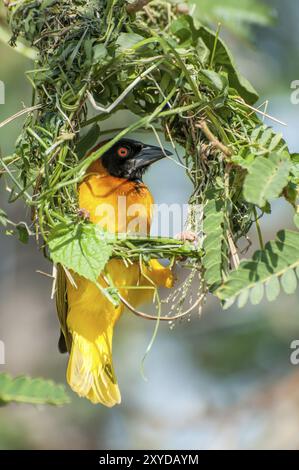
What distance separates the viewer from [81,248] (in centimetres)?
298

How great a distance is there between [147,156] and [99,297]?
2.44 feet

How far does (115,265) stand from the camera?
3.45 m

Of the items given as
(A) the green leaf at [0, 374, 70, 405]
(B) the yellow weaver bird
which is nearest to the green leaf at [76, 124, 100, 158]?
(B) the yellow weaver bird

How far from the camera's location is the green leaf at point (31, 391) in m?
1.82

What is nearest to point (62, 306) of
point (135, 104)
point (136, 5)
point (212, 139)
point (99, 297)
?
point (99, 297)

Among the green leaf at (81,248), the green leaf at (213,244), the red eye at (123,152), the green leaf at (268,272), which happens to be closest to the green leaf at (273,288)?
the green leaf at (268,272)

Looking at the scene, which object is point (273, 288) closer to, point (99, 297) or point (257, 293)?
point (257, 293)

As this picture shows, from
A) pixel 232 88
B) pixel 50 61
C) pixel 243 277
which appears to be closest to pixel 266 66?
pixel 232 88

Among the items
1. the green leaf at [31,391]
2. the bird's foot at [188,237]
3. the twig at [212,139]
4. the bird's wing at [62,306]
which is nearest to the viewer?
the green leaf at [31,391]

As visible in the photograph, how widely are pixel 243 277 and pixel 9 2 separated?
174cm

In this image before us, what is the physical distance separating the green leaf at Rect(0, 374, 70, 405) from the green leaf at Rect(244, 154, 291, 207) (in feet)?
2.81

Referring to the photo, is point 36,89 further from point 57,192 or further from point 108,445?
point 108,445

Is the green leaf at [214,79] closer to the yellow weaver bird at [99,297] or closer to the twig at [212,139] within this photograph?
the twig at [212,139]

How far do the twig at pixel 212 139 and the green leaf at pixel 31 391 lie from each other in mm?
1409
